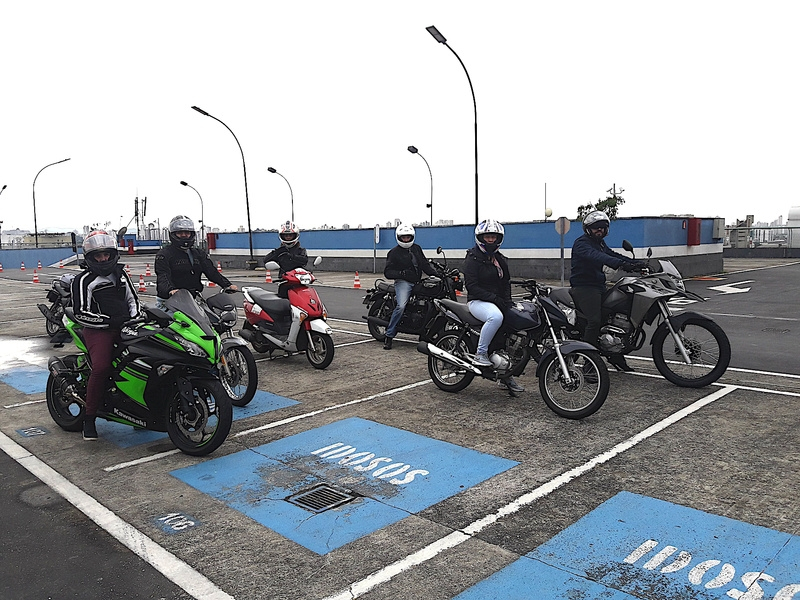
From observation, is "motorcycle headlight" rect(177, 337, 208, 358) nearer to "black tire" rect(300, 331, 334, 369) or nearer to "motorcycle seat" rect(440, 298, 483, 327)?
"motorcycle seat" rect(440, 298, 483, 327)

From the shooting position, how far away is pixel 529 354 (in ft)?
22.9

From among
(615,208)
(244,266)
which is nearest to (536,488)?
(244,266)

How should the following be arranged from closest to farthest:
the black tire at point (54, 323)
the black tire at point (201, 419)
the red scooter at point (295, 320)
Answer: the black tire at point (201, 419) → the red scooter at point (295, 320) → the black tire at point (54, 323)

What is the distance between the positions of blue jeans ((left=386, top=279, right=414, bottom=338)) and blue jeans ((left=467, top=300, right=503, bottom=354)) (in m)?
3.24

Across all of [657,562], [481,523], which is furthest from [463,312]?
[657,562]

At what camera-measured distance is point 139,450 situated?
568 cm

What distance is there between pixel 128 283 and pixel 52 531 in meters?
2.34

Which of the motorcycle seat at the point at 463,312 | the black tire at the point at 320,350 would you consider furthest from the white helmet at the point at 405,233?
the motorcycle seat at the point at 463,312

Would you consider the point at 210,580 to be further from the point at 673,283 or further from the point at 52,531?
the point at 673,283

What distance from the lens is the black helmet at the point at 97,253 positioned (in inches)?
218

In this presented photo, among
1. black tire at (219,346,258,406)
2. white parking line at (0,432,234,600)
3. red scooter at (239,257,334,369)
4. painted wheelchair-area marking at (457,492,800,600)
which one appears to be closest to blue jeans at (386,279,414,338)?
red scooter at (239,257,334,369)

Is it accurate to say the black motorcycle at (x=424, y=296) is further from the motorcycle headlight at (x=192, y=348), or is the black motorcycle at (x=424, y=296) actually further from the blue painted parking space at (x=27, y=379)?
the blue painted parking space at (x=27, y=379)

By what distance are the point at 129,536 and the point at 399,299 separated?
21.0ft

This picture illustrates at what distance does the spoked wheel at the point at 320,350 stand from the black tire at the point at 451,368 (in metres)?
1.85
